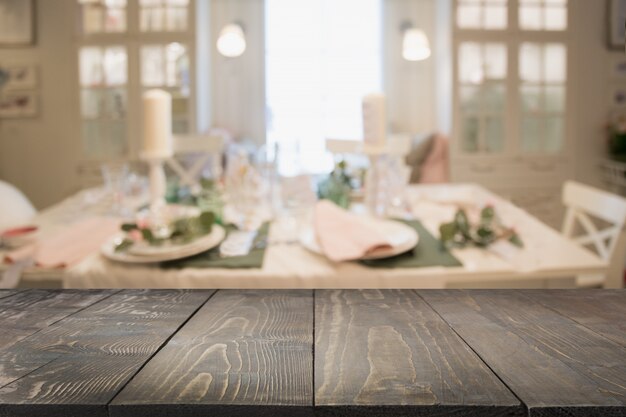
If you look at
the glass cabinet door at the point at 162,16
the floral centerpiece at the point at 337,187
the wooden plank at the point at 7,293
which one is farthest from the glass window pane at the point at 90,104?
the wooden plank at the point at 7,293

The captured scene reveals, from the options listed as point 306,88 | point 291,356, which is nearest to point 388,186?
point 291,356

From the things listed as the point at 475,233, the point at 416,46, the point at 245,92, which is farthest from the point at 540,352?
the point at 245,92

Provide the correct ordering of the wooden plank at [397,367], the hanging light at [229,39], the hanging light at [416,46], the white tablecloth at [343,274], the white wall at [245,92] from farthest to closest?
the white wall at [245,92], the hanging light at [416,46], the hanging light at [229,39], the white tablecloth at [343,274], the wooden plank at [397,367]

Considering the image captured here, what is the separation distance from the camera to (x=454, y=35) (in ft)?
2.83

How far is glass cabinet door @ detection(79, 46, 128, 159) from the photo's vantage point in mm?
809

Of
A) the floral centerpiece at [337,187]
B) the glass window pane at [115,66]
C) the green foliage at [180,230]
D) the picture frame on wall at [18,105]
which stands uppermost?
the glass window pane at [115,66]

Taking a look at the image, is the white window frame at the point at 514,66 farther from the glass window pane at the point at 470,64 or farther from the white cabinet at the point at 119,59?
the white cabinet at the point at 119,59

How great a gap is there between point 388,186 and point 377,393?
26.7 inches

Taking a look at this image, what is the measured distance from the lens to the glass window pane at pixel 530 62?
85 cm

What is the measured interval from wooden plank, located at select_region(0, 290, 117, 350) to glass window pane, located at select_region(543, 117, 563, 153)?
69cm

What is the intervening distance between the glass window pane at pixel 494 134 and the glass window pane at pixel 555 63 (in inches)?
4.5

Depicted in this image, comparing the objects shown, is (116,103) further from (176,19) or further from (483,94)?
(483,94)

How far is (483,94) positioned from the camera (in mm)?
988

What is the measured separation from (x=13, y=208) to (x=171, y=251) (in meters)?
0.42
